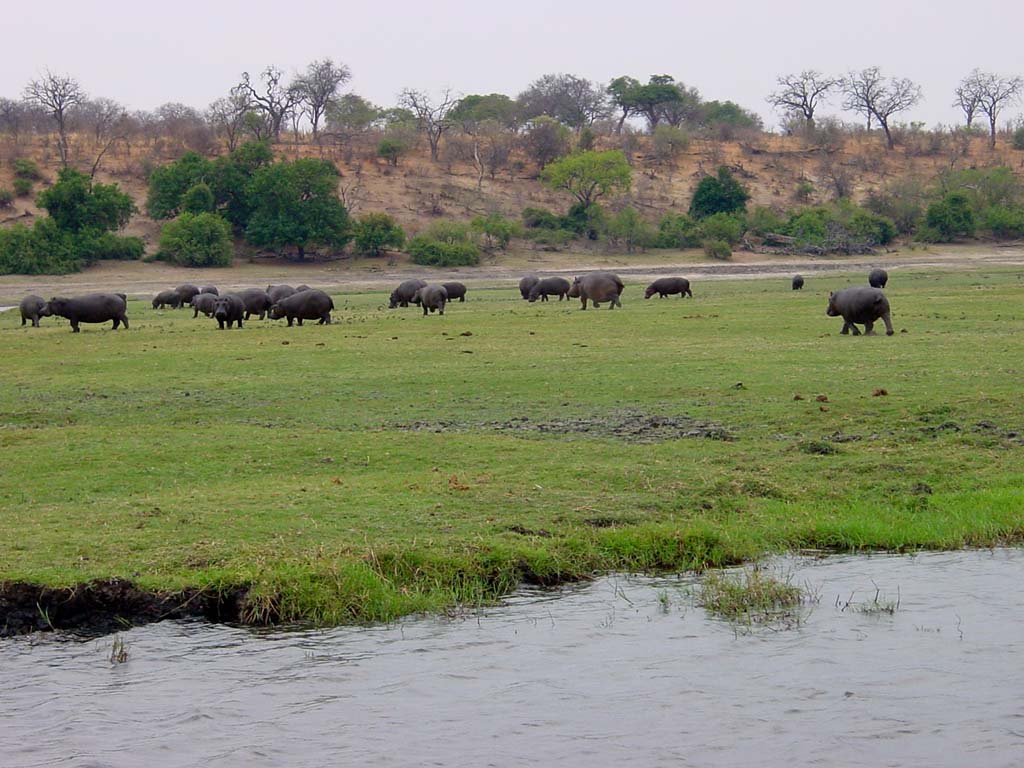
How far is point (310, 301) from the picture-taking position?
28.7 metres

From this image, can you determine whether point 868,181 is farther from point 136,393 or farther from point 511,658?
point 511,658

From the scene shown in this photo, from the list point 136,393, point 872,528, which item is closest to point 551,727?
point 872,528

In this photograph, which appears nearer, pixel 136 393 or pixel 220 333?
pixel 136 393

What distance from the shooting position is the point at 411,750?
6.27 metres

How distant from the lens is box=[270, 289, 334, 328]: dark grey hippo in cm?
2872

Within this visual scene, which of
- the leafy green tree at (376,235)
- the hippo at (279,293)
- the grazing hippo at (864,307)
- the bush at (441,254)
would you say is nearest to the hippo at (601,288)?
the hippo at (279,293)

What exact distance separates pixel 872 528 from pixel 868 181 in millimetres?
75241

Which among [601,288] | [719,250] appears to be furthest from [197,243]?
[601,288]

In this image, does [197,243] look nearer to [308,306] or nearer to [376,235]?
[376,235]

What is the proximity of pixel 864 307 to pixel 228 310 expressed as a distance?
13814 millimetres

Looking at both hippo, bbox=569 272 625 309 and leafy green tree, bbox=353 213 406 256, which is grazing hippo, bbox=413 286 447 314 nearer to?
hippo, bbox=569 272 625 309

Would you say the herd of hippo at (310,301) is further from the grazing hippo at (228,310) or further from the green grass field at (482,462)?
the green grass field at (482,462)

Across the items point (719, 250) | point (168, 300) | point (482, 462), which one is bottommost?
point (482, 462)

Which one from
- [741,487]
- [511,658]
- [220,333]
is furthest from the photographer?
[220,333]
